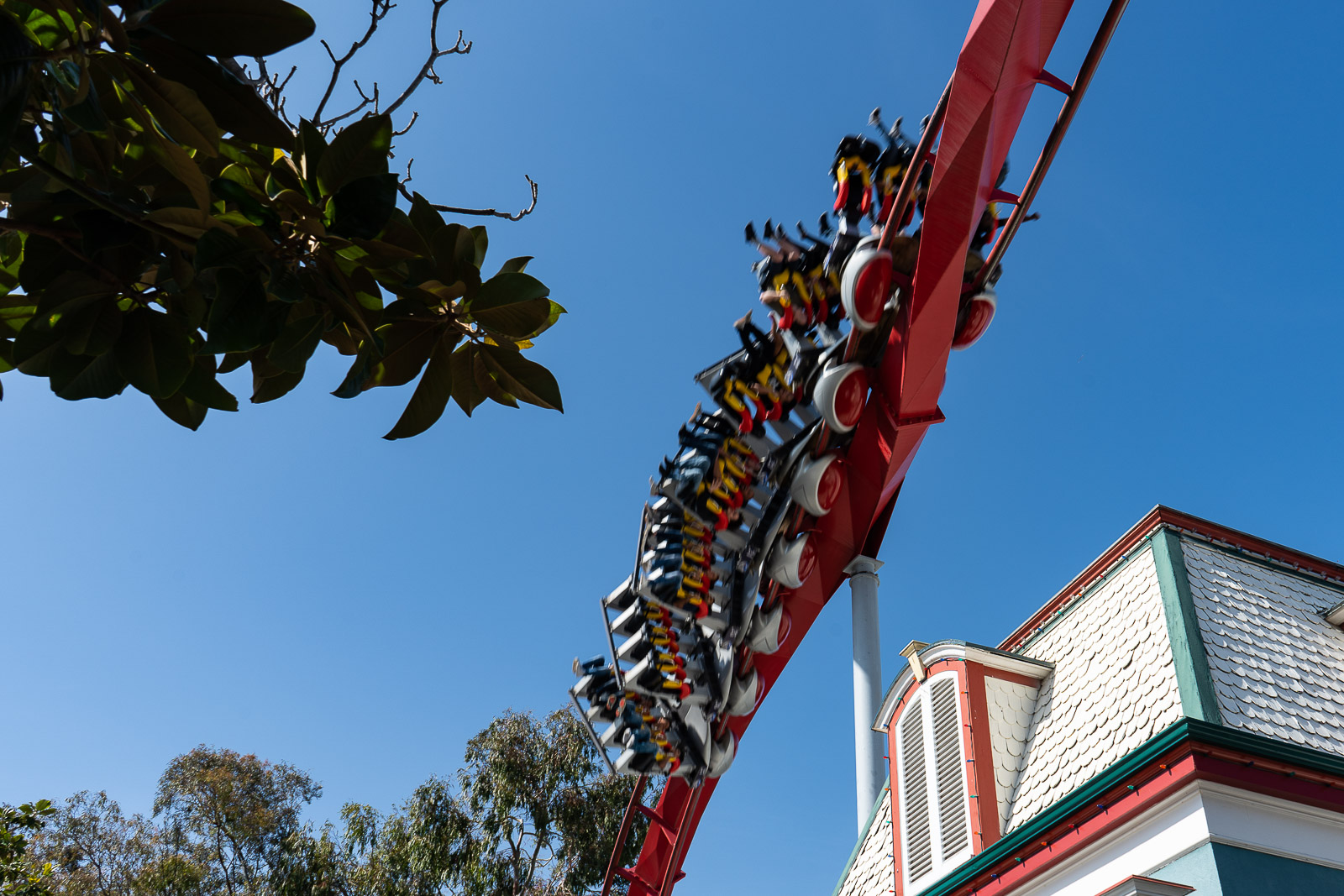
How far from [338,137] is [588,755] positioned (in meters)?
22.3

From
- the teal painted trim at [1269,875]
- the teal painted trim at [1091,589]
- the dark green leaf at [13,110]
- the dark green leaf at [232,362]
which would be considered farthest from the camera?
the teal painted trim at [1091,589]

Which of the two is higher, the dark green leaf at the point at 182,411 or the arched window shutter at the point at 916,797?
the arched window shutter at the point at 916,797

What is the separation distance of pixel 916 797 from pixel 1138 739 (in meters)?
2.10

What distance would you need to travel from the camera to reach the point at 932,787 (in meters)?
Result: 7.05

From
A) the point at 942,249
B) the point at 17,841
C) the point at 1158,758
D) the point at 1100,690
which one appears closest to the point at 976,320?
the point at 942,249

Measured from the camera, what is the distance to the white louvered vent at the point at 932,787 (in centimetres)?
665

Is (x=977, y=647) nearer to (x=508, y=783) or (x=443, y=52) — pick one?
(x=443, y=52)

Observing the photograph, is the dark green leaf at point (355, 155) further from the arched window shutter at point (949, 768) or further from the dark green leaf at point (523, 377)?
the arched window shutter at point (949, 768)

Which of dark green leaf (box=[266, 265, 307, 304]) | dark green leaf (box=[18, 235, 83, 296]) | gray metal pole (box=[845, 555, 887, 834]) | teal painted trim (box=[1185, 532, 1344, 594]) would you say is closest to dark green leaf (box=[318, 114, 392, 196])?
dark green leaf (box=[266, 265, 307, 304])

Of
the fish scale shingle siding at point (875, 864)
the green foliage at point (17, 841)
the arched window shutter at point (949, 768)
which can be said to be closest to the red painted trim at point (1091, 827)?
the arched window shutter at point (949, 768)

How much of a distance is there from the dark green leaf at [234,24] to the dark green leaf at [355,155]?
0.52ft

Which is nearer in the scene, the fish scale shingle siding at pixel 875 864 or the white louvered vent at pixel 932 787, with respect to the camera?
the white louvered vent at pixel 932 787

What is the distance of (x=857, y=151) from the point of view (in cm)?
843

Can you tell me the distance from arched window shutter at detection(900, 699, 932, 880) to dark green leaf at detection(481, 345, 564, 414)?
6009 millimetres
